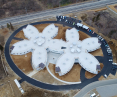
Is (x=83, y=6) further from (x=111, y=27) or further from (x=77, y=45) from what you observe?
(x=77, y=45)

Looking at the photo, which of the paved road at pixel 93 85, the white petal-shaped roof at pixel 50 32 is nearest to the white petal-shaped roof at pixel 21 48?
the white petal-shaped roof at pixel 50 32

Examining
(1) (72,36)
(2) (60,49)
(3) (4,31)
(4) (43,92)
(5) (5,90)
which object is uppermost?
(3) (4,31)

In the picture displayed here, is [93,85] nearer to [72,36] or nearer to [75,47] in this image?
[75,47]

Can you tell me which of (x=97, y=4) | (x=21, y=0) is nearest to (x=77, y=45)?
(x=97, y=4)

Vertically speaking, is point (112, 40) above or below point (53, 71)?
above

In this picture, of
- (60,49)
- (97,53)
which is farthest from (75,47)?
(97,53)

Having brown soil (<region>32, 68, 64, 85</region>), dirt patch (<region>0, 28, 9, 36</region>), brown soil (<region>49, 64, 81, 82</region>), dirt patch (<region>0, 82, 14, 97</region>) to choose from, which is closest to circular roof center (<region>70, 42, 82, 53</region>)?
brown soil (<region>49, 64, 81, 82</region>)

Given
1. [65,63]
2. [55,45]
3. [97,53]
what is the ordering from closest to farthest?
[65,63], [55,45], [97,53]
